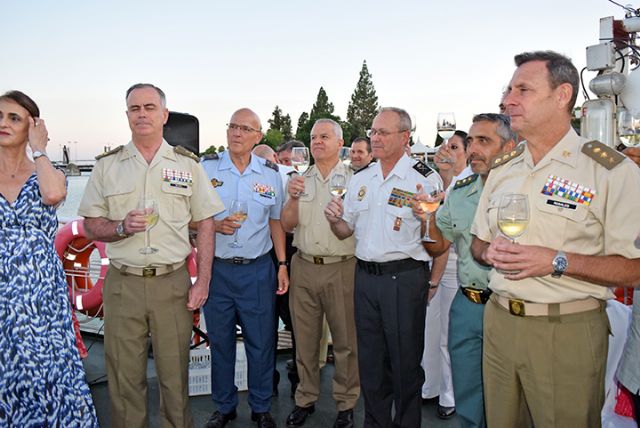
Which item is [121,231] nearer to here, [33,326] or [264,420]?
[33,326]

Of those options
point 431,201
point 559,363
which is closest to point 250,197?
point 431,201

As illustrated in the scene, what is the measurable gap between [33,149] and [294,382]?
2719 mm

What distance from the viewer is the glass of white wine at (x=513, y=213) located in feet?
5.81

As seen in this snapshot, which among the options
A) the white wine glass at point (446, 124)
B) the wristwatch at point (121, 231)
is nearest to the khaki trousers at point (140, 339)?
the wristwatch at point (121, 231)

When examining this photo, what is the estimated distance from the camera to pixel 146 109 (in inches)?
120

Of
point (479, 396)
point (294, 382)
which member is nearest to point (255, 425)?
point (294, 382)

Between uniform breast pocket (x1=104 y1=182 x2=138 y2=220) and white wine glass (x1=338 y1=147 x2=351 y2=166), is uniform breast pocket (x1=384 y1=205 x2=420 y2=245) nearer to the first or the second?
white wine glass (x1=338 y1=147 x2=351 y2=166)

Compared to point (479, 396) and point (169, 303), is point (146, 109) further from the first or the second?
point (479, 396)

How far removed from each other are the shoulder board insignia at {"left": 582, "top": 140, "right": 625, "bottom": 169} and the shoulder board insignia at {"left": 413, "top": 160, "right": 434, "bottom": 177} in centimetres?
139

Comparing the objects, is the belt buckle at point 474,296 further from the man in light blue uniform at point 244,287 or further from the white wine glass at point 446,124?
the white wine glass at point 446,124

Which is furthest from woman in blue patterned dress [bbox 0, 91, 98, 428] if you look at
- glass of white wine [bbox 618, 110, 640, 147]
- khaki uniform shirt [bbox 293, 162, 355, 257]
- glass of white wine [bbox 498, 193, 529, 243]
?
glass of white wine [bbox 618, 110, 640, 147]

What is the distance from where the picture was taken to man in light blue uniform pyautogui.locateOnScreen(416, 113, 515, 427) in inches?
111

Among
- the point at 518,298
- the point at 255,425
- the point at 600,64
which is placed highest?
the point at 600,64

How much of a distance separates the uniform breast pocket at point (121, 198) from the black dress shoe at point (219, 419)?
1655 millimetres
